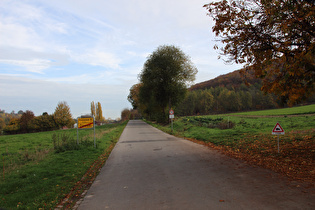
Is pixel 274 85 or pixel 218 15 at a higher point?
pixel 218 15

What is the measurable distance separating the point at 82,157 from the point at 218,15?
836 cm

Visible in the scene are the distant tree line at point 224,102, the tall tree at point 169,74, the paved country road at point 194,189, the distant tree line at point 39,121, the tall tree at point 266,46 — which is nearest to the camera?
the paved country road at point 194,189

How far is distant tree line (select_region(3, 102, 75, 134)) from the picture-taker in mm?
70500

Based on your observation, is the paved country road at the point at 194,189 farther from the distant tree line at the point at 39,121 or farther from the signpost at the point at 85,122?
the distant tree line at the point at 39,121

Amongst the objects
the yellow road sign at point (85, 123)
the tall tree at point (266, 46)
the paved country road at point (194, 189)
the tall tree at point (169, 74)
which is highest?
the tall tree at point (169, 74)

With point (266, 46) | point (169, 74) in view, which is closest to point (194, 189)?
point (266, 46)

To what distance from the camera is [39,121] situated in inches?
2835

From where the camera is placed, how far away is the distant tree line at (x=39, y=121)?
70.5 metres

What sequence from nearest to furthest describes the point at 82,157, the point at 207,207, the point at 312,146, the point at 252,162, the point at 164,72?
the point at 207,207, the point at 252,162, the point at 312,146, the point at 82,157, the point at 164,72

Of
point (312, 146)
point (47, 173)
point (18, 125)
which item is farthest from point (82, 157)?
point (18, 125)

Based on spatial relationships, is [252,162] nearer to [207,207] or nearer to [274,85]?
[274,85]

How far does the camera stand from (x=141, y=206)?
13.8ft

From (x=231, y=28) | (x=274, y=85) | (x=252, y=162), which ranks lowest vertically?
(x=252, y=162)

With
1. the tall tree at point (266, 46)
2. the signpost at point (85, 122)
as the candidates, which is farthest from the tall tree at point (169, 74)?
the tall tree at point (266, 46)
